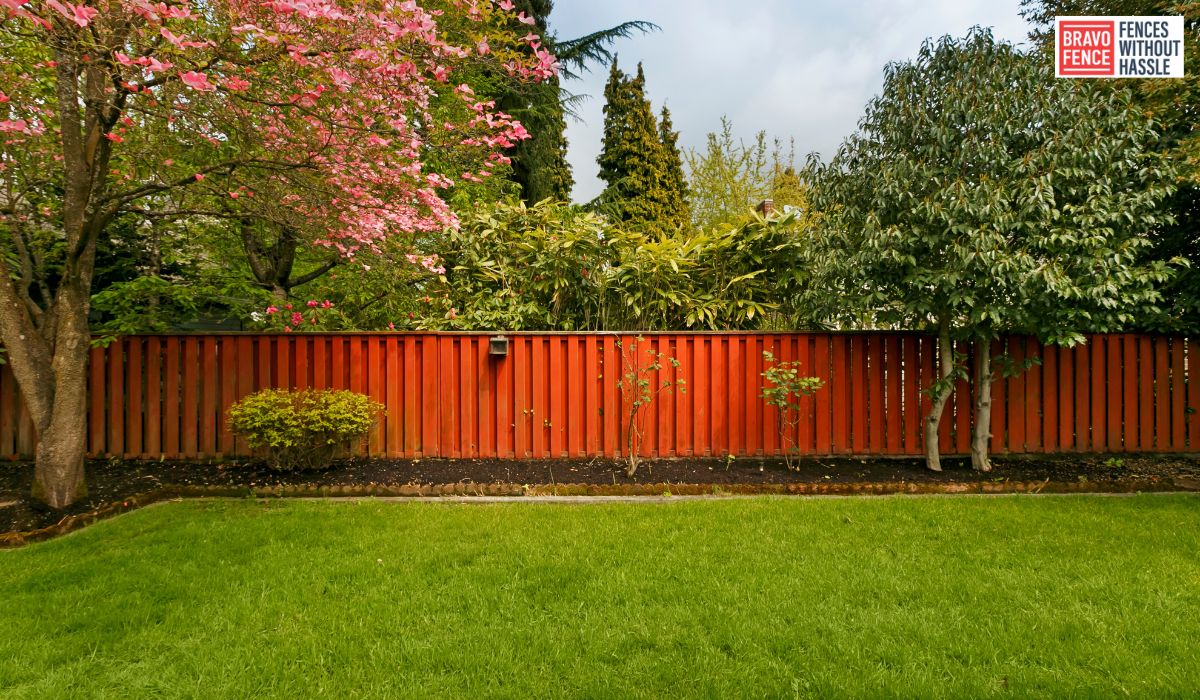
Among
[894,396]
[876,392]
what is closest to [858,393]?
[876,392]

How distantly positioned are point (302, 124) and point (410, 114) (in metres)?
1.54

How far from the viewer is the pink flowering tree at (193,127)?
9.39 feet

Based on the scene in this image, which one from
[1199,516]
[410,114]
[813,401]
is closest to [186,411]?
[410,114]

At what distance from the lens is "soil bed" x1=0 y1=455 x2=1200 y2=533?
13.0 ft

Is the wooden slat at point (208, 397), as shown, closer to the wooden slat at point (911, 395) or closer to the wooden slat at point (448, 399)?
the wooden slat at point (448, 399)

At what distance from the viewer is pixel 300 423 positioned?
4.25 m

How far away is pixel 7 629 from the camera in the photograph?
6.81 feet

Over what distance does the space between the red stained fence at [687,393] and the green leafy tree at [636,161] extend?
31.5 feet

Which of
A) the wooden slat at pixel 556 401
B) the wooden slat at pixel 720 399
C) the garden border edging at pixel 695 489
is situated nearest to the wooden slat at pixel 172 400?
the garden border edging at pixel 695 489

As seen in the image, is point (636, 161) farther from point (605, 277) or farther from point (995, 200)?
point (995, 200)

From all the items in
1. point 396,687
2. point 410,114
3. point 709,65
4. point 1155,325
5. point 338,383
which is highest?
point 709,65

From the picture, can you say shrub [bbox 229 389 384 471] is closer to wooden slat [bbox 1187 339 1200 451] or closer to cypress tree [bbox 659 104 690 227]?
wooden slat [bbox 1187 339 1200 451]

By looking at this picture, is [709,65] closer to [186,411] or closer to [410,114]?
[410,114]

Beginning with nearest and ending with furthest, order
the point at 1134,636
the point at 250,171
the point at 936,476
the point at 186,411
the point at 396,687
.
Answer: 1. the point at 396,687
2. the point at 1134,636
3. the point at 250,171
4. the point at 936,476
5. the point at 186,411
